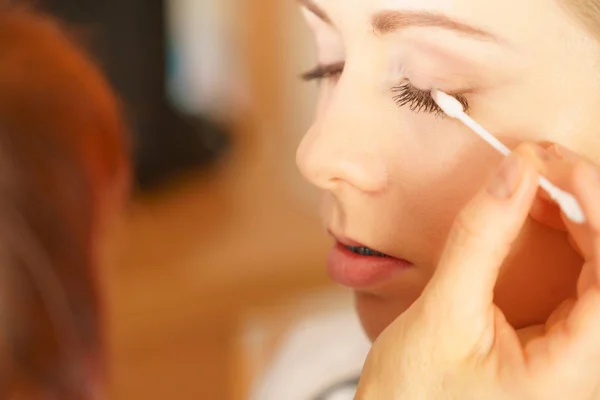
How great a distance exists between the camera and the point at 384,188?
1.54 ft

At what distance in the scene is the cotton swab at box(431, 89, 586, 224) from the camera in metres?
0.37

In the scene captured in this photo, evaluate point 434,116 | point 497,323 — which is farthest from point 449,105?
point 497,323

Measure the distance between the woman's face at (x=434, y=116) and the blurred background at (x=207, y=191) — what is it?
Answer: 0.82 m

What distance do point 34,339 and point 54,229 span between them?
84 mm

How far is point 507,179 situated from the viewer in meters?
0.36

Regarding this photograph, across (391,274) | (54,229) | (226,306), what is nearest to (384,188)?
(391,274)

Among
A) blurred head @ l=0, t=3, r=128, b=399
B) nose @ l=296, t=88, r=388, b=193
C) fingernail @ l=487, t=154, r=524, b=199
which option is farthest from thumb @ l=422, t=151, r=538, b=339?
blurred head @ l=0, t=3, r=128, b=399

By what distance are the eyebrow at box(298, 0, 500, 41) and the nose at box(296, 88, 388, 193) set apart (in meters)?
0.05

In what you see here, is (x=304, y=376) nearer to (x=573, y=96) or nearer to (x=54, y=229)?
(x=54, y=229)

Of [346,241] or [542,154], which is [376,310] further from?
[542,154]

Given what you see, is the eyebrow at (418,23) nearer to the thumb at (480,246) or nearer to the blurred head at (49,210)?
the thumb at (480,246)

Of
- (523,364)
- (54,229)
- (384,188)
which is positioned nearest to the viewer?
(523,364)

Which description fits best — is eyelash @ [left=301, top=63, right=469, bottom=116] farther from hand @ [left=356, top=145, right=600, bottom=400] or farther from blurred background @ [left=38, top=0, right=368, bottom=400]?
blurred background @ [left=38, top=0, right=368, bottom=400]

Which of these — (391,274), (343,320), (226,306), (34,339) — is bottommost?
(226,306)
